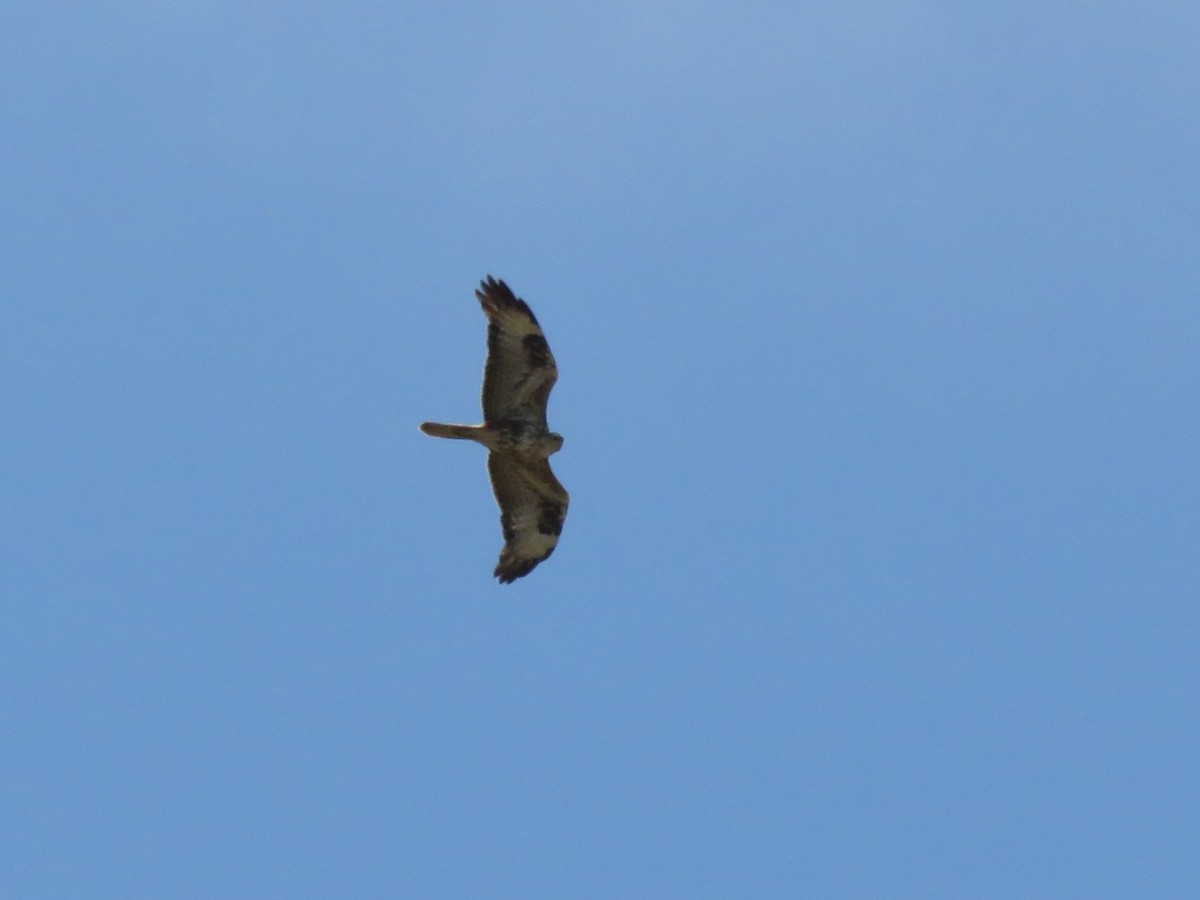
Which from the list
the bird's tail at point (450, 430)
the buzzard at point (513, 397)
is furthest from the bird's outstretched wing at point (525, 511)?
the bird's tail at point (450, 430)

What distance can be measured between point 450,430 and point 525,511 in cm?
197

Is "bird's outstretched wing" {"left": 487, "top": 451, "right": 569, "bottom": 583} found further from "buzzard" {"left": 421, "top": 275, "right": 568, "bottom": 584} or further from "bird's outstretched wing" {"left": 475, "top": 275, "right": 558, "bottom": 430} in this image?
"bird's outstretched wing" {"left": 475, "top": 275, "right": 558, "bottom": 430}

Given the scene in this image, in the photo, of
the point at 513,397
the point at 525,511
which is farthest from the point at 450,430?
the point at 525,511

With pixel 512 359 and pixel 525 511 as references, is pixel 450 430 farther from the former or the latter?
pixel 525 511

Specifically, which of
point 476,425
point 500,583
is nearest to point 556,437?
point 476,425

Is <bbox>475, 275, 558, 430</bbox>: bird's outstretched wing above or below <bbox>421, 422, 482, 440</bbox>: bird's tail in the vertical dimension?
above

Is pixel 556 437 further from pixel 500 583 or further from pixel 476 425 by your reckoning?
pixel 500 583

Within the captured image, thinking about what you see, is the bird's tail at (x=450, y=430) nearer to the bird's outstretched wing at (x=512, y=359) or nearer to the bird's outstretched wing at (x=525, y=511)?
the bird's outstretched wing at (x=512, y=359)

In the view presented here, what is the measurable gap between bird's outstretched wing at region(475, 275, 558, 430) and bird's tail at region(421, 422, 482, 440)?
0.66 ft

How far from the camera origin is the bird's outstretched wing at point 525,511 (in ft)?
75.3

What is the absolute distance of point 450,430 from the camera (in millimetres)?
22031

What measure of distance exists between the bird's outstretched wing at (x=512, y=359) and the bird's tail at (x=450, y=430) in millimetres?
201

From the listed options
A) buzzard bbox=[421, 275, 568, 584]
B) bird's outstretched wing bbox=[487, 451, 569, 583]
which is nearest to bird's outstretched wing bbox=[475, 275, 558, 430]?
buzzard bbox=[421, 275, 568, 584]

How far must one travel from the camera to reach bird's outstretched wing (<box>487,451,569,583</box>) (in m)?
23.0
